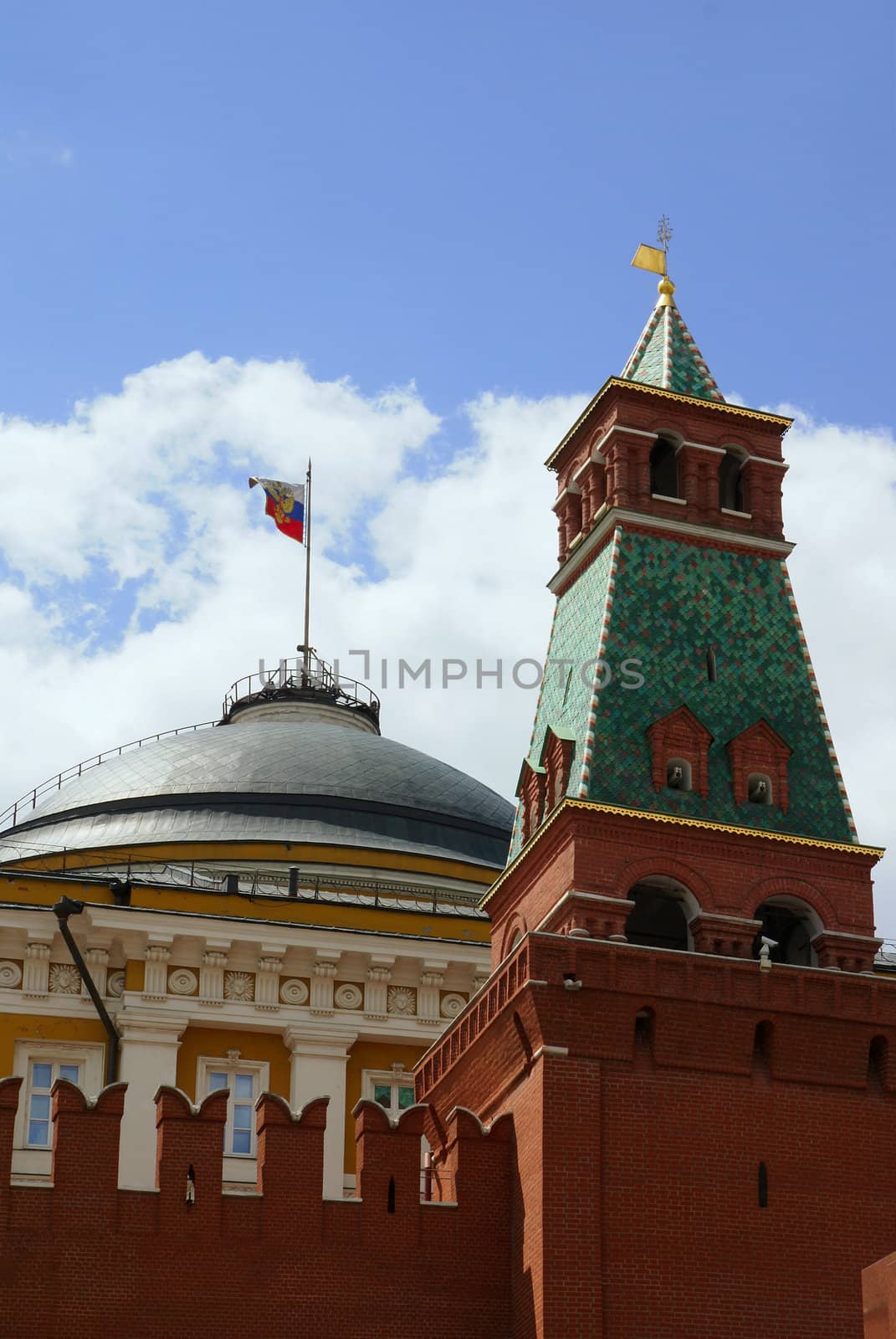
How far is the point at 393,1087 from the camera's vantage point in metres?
35.0

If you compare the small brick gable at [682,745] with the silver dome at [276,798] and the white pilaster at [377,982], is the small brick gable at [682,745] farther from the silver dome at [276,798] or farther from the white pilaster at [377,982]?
the silver dome at [276,798]

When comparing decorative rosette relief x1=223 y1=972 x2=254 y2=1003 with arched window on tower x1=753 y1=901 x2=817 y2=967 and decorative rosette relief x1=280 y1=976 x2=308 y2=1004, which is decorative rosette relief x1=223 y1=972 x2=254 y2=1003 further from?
arched window on tower x1=753 y1=901 x2=817 y2=967

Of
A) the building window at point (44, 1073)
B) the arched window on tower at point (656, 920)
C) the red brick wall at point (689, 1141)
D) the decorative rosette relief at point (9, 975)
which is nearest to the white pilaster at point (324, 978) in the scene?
the building window at point (44, 1073)

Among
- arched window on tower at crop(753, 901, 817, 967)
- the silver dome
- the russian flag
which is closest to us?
arched window on tower at crop(753, 901, 817, 967)

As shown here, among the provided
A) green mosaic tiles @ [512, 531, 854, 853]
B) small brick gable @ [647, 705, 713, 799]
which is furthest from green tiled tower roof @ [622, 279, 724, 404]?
small brick gable @ [647, 705, 713, 799]

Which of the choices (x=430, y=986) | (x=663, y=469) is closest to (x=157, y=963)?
(x=430, y=986)

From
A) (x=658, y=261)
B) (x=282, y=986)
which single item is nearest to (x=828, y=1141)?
(x=282, y=986)

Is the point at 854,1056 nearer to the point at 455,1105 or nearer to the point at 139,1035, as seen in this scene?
the point at 455,1105

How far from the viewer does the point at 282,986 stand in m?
35.2

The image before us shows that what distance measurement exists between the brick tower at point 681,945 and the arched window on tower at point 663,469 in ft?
0.17

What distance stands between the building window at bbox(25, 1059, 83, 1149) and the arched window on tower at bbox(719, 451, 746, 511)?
494 inches

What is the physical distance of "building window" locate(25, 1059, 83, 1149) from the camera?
3259 cm

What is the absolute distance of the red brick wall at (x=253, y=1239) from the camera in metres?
25.4

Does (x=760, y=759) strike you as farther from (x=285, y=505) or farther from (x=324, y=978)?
(x=285, y=505)
